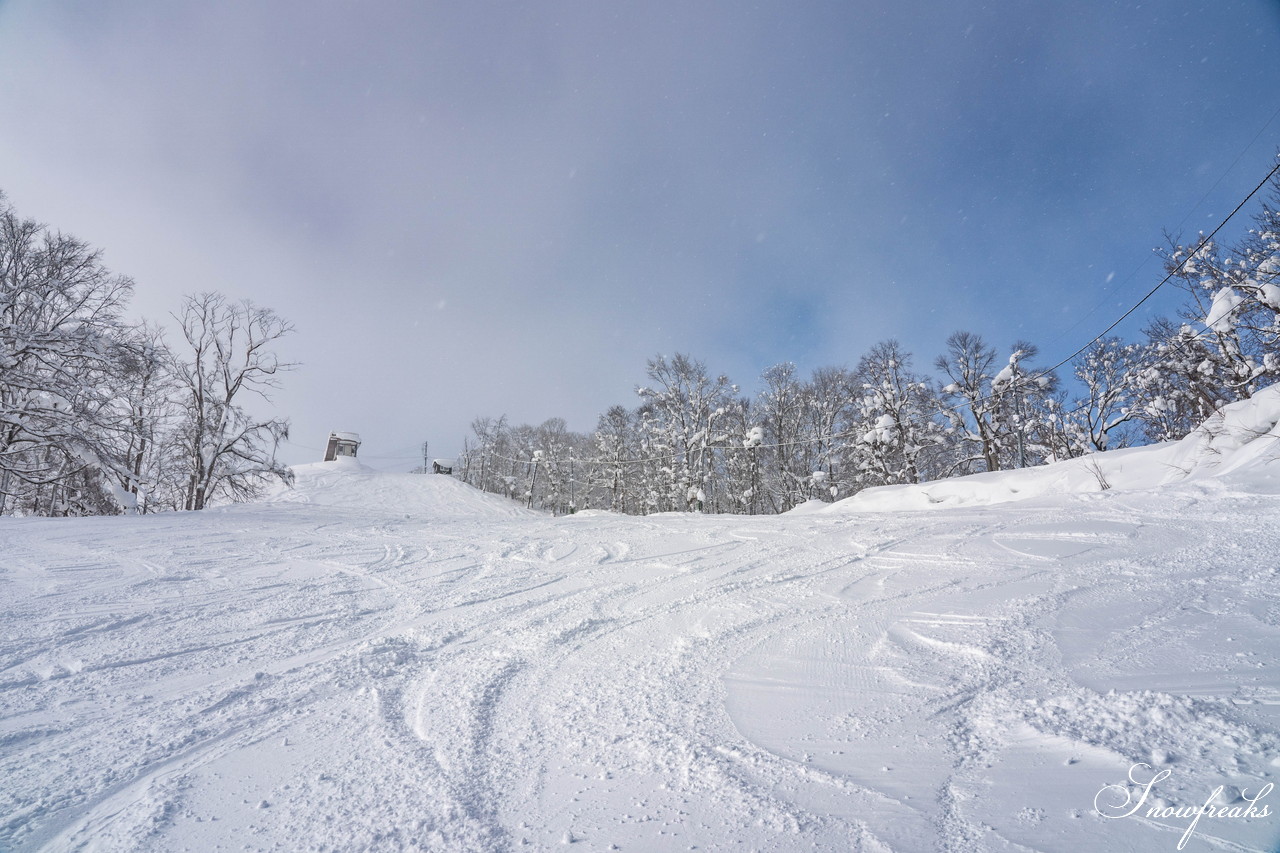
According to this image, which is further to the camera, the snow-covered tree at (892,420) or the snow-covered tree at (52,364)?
the snow-covered tree at (892,420)

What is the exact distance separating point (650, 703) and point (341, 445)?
4171cm

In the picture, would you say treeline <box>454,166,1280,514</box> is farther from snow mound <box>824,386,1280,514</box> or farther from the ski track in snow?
the ski track in snow

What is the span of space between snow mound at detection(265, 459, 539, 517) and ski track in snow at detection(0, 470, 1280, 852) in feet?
69.2

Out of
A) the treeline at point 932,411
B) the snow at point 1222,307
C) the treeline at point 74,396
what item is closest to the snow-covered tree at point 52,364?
the treeline at point 74,396

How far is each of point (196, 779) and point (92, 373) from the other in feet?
50.1

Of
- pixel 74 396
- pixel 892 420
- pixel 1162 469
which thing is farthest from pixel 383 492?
pixel 1162 469

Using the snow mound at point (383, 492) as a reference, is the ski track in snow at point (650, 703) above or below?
below

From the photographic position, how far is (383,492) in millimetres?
28406

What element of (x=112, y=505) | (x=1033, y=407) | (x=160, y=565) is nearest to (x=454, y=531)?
(x=160, y=565)

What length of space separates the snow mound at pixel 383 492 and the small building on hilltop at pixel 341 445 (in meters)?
1.69

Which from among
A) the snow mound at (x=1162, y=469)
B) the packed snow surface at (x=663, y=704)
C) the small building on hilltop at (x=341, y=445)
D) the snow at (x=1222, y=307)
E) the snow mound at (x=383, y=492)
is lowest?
the packed snow surface at (x=663, y=704)

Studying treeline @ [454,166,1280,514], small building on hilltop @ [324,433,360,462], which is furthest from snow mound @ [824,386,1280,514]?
small building on hilltop @ [324,433,360,462]

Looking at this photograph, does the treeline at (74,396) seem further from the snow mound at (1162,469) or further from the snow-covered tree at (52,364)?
the snow mound at (1162,469)

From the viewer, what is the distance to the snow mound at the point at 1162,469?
7637 mm
